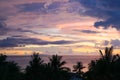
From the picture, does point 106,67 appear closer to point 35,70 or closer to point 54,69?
point 35,70

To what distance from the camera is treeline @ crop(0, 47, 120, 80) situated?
46719 millimetres

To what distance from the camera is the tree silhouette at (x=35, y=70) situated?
5516 centimetres

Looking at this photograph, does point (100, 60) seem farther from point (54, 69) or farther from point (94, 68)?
point (54, 69)

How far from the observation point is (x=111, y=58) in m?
47.7

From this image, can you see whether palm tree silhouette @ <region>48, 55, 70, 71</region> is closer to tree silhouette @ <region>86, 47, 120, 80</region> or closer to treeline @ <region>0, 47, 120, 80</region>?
treeline @ <region>0, 47, 120, 80</region>

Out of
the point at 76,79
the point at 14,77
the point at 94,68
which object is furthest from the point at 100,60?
the point at 76,79

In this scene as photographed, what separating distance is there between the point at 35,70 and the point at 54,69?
4.86m

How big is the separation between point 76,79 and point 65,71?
18.1 m

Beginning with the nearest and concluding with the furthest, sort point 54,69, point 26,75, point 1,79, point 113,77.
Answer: point 1,79 → point 113,77 → point 26,75 → point 54,69

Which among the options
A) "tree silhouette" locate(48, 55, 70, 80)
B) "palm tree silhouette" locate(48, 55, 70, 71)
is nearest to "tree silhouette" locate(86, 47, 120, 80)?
"tree silhouette" locate(48, 55, 70, 80)

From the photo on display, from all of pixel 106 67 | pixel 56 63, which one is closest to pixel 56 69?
pixel 56 63

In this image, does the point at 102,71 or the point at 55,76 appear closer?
the point at 102,71

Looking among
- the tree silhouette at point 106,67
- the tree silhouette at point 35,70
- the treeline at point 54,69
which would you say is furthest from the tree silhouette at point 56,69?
the tree silhouette at point 106,67

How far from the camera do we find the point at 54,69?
59.8 m
